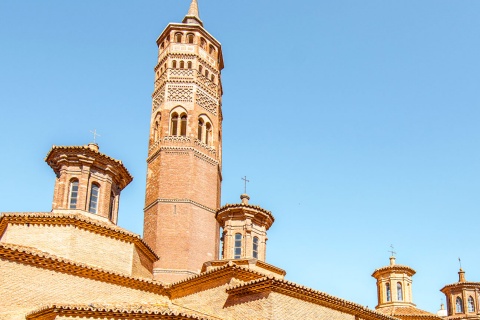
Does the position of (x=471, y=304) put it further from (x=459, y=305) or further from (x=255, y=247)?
(x=255, y=247)

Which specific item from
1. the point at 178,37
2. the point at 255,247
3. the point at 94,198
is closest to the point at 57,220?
the point at 94,198

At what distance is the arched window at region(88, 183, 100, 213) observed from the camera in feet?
68.1

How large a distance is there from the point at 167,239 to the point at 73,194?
5634 mm

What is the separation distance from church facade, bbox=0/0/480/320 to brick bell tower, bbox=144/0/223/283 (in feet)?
0.18

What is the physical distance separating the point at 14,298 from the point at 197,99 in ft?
48.0

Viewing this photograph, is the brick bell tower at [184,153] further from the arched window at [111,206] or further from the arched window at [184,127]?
the arched window at [111,206]

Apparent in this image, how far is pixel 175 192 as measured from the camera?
25.8 m

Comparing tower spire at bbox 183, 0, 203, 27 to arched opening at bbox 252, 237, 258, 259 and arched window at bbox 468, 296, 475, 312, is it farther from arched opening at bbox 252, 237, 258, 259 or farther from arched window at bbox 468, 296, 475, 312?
arched window at bbox 468, 296, 475, 312

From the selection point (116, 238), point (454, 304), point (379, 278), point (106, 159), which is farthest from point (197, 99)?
point (454, 304)

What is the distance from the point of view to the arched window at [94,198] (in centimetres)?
2075

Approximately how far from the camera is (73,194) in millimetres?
20562

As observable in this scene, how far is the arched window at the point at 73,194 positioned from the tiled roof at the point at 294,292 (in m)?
6.82

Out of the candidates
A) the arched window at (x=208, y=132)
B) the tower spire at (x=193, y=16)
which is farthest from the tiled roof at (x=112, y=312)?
the tower spire at (x=193, y=16)

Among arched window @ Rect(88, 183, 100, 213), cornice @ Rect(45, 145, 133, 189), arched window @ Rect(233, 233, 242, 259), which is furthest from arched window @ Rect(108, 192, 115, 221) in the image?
arched window @ Rect(233, 233, 242, 259)
